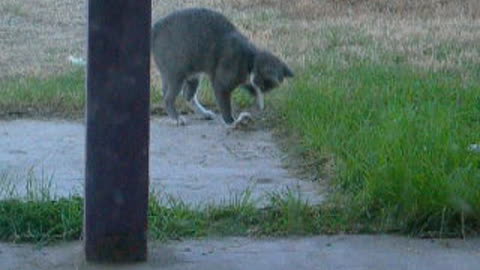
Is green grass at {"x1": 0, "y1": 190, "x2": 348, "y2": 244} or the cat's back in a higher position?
the cat's back

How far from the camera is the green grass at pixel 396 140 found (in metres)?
6.80

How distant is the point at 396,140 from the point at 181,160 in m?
1.56

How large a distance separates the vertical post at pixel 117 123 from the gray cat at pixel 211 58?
345 cm

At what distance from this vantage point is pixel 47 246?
659 cm

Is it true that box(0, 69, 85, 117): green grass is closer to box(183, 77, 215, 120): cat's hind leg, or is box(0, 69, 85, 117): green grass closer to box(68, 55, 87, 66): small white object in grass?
box(183, 77, 215, 120): cat's hind leg

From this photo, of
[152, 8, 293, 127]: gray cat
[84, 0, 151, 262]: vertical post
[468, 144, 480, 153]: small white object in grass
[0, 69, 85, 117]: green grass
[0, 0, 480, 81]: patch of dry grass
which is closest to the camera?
[84, 0, 151, 262]: vertical post

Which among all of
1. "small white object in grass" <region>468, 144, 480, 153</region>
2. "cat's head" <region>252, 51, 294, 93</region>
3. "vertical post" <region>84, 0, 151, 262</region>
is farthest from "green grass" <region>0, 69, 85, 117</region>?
"vertical post" <region>84, 0, 151, 262</region>

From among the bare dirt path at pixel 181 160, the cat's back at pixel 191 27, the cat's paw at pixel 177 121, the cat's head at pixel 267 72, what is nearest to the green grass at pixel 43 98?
the bare dirt path at pixel 181 160

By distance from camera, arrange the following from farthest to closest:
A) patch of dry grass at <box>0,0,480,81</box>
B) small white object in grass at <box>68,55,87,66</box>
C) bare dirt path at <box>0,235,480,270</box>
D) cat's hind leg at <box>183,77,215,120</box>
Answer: small white object in grass at <box>68,55,87,66</box>
patch of dry grass at <box>0,0,480,81</box>
cat's hind leg at <box>183,77,215,120</box>
bare dirt path at <box>0,235,480,270</box>

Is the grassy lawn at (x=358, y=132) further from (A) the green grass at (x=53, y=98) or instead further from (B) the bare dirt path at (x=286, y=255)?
(B) the bare dirt path at (x=286, y=255)

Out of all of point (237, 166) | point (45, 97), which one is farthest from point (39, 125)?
point (237, 166)

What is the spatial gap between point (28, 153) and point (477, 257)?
10.9 feet

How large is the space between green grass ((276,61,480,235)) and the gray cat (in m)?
0.35

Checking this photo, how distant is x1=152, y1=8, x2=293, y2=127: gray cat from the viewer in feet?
31.7
